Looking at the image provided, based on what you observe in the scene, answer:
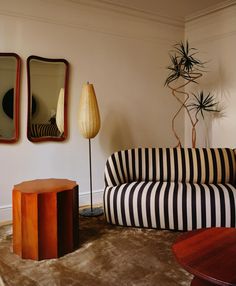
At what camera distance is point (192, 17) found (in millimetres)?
4289

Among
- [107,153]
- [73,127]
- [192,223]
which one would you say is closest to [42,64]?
[73,127]

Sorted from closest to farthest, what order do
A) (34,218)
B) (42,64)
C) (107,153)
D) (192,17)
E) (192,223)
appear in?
(34,218), (192,223), (42,64), (107,153), (192,17)

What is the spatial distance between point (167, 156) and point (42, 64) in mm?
1745

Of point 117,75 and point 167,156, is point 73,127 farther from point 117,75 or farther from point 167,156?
point 167,156

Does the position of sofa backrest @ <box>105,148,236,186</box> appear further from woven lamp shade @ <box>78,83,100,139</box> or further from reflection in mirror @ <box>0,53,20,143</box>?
reflection in mirror @ <box>0,53,20,143</box>

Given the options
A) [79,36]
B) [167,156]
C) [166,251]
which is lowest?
[166,251]

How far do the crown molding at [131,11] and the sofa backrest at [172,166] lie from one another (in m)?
1.92

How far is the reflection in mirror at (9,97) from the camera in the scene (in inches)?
120

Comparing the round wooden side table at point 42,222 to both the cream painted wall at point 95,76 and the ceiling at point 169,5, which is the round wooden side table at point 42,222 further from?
the ceiling at point 169,5

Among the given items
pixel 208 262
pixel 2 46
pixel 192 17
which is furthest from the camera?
pixel 192 17

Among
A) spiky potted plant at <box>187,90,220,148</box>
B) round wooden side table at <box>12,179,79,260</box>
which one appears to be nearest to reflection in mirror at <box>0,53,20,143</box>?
round wooden side table at <box>12,179,79,260</box>

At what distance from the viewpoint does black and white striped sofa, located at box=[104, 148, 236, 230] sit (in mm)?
2529

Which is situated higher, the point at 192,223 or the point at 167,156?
the point at 167,156

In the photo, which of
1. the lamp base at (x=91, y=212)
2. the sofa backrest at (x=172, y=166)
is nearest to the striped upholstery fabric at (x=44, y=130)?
the sofa backrest at (x=172, y=166)
